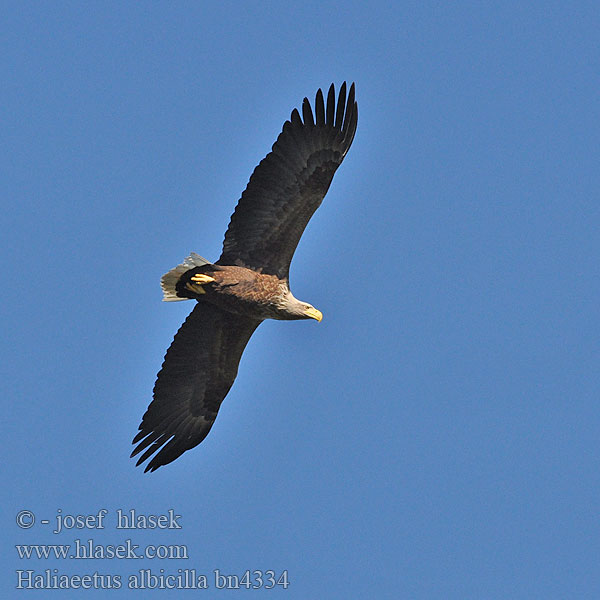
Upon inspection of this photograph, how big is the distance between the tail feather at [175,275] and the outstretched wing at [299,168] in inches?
24.9

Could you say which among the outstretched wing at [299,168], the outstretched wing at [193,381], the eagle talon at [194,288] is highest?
the outstretched wing at [299,168]

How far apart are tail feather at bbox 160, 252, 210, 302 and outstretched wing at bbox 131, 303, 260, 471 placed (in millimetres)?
561

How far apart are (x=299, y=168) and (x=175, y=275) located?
189 centimetres

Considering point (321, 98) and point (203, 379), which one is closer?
point (321, 98)

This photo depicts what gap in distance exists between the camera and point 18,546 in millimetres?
15375

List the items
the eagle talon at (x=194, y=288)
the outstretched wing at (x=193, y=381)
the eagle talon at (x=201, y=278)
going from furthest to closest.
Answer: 1. the outstretched wing at (x=193, y=381)
2. the eagle talon at (x=194, y=288)
3. the eagle talon at (x=201, y=278)

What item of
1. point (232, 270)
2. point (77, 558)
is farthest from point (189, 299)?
point (77, 558)

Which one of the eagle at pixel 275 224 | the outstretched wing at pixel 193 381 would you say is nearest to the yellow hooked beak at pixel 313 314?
the eagle at pixel 275 224

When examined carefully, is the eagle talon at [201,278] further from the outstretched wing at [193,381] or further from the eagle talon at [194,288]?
the outstretched wing at [193,381]

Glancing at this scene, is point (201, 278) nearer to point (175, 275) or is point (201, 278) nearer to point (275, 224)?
point (175, 275)

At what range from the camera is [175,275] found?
1523 cm

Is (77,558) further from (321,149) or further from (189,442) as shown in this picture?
(321,149)

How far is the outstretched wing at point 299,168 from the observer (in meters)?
15.1

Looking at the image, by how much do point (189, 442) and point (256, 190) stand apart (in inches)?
130
